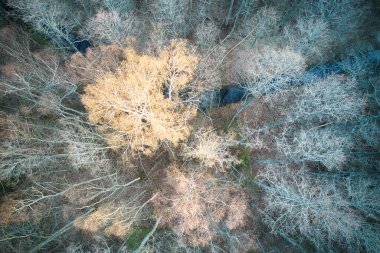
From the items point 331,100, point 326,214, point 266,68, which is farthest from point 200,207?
point 331,100

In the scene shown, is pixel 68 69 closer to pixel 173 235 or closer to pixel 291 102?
pixel 173 235

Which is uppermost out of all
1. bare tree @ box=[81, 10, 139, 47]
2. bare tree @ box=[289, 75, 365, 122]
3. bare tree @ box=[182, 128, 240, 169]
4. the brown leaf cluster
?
bare tree @ box=[81, 10, 139, 47]

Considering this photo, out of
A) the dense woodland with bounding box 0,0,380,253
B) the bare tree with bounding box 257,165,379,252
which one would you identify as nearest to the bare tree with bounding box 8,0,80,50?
the dense woodland with bounding box 0,0,380,253

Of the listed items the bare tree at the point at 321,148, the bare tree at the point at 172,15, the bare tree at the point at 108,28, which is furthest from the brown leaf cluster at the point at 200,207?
the bare tree at the point at 172,15

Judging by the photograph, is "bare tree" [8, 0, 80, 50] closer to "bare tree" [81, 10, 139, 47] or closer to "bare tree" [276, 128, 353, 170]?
"bare tree" [81, 10, 139, 47]

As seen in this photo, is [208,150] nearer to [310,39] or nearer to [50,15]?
[310,39]

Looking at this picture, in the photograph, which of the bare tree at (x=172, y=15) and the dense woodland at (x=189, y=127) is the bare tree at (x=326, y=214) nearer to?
the dense woodland at (x=189, y=127)

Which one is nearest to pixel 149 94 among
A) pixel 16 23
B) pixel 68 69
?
pixel 68 69
